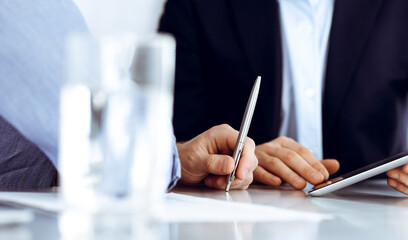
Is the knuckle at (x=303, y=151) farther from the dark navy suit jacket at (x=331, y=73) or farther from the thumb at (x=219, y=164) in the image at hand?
the dark navy suit jacket at (x=331, y=73)

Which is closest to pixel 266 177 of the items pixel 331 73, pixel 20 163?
pixel 20 163

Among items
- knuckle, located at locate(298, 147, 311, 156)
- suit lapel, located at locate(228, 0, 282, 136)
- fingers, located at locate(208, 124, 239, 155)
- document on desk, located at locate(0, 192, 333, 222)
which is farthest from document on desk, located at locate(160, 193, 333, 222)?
suit lapel, located at locate(228, 0, 282, 136)

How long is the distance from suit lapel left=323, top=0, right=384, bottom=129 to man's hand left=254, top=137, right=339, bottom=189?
400 mm

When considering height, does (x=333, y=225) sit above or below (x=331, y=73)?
below

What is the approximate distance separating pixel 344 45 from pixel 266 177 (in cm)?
63

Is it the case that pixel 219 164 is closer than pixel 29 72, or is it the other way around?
pixel 29 72

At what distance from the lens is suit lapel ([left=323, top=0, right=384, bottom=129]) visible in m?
1.31

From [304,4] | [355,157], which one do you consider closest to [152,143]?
[355,157]

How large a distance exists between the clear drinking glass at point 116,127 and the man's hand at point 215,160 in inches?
15.8

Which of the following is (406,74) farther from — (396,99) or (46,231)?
(46,231)

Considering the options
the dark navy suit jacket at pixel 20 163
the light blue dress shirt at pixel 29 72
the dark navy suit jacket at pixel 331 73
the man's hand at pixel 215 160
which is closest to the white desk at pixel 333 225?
the man's hand at pixel 215 160

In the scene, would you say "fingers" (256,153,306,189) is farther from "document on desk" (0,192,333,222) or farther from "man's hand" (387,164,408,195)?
"document on desk" (0,192,333,222)

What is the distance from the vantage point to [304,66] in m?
1.39

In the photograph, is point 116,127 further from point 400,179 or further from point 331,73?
point 331,73
